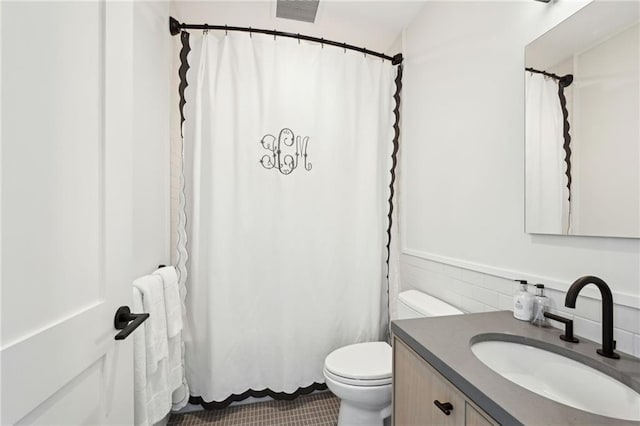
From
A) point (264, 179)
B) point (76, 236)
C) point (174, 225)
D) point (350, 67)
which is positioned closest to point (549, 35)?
point (350, 67)

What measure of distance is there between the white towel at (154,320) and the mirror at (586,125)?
156cm

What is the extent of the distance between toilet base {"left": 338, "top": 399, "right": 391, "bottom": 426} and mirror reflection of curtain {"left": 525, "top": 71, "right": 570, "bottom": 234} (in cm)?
113

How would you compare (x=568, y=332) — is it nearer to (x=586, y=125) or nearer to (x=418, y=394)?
(x=418, y=394)

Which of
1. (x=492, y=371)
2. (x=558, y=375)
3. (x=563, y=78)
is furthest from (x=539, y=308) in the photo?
(x=563, y=78)

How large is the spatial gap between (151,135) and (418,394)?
163 cm

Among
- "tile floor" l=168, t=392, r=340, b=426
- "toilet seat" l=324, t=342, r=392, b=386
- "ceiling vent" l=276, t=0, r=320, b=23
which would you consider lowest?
"tile floor" l=168, t=392, r=340, b=426

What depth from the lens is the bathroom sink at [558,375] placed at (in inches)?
26.8

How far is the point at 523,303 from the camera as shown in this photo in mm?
1029

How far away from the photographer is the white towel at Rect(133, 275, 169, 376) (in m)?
1.23

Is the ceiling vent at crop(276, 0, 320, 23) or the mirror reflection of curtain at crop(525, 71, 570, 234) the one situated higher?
the ceiling vent at crop(276, 0, 320, 23)

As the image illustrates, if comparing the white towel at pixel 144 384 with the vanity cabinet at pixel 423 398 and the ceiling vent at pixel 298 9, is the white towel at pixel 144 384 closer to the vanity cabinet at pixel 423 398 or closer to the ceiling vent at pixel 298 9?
the vanity cabinet at pixel 423 398

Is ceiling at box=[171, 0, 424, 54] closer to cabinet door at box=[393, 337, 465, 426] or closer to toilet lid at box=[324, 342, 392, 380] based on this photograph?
cabinet door at box=[393, 337, 465, 426]

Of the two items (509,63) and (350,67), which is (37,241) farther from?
(350,67)

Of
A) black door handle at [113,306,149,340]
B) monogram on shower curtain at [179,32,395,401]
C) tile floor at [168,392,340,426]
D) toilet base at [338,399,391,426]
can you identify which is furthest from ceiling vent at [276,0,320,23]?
tile floor at [168,392,340,426]
